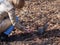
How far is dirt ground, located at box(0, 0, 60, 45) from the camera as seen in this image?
3.50m

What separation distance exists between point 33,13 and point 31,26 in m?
0.56

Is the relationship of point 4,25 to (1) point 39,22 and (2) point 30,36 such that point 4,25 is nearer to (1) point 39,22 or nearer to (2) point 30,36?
(2) point 30,36

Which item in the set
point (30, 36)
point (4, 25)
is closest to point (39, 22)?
point (30, 36)

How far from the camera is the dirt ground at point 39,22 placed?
3.50 metres

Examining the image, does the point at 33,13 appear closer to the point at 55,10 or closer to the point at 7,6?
the point at 55,10

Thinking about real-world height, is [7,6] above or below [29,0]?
above

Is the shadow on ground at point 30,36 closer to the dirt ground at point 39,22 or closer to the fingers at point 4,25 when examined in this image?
the dirt ground at point 39,22

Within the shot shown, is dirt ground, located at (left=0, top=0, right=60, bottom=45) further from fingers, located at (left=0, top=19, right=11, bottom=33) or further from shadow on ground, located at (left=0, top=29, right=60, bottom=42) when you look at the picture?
fingers, located at (left=0, top=19, right=11, bottom=33)

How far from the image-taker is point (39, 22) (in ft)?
13.2

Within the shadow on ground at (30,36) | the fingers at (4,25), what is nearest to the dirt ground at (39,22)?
the shadow on ground at (30,36)

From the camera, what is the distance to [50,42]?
11.3ft

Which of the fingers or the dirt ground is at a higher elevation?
the fingers

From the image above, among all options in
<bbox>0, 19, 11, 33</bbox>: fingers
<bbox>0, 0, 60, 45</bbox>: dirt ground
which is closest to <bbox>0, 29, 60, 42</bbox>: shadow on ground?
<bbox>0, 0, 60, 45</bbox>: dirt ground

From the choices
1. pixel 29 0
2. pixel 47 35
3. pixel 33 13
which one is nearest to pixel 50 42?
pixel 47 35
